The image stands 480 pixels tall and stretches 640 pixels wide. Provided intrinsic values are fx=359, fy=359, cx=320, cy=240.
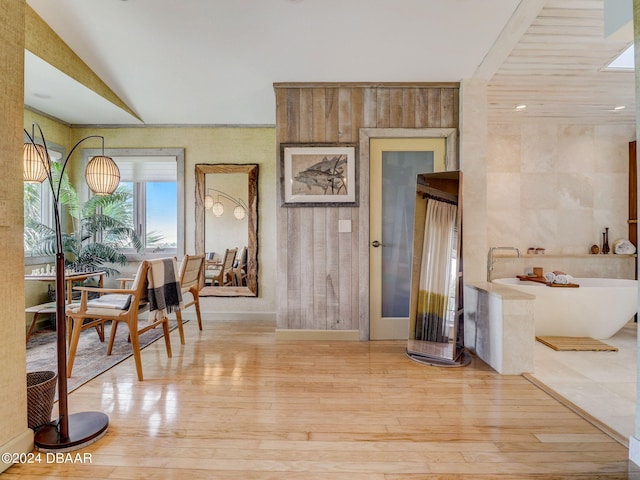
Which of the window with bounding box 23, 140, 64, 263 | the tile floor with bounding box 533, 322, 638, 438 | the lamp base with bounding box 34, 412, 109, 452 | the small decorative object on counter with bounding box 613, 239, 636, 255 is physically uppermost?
the window with bounding box 23, 140, 64, 263

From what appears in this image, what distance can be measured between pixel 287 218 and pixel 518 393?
244 cm

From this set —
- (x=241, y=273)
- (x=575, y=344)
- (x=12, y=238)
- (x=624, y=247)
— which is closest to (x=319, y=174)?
(x=241, y=273)

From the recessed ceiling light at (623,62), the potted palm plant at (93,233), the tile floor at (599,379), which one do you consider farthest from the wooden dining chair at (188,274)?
the recessed ceiling light at (623,62)

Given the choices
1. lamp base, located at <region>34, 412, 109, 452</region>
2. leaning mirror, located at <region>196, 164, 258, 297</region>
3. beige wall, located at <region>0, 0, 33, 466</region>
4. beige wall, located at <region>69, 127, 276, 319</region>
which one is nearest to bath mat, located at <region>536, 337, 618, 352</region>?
beige wall, located at <region>69, 127, 276, 319</region>

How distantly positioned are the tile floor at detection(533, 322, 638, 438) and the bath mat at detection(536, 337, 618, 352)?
56 mm

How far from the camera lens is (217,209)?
465 cm

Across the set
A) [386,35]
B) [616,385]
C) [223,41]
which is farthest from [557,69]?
[223,41]

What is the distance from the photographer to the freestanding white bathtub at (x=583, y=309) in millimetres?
3578

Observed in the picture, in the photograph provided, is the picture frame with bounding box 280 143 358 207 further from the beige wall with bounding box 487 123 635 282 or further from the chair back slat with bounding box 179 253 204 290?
the beige wall with bounding box 487 123 635 282

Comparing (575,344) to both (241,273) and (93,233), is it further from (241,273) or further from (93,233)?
(93,233)

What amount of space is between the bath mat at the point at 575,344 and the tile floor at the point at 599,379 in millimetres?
56

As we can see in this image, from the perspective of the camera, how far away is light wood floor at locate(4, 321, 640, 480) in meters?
1.64

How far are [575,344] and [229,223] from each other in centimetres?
399

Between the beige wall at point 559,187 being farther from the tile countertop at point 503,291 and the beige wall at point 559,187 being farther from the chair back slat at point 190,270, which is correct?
the chair back slat at point 190,270
